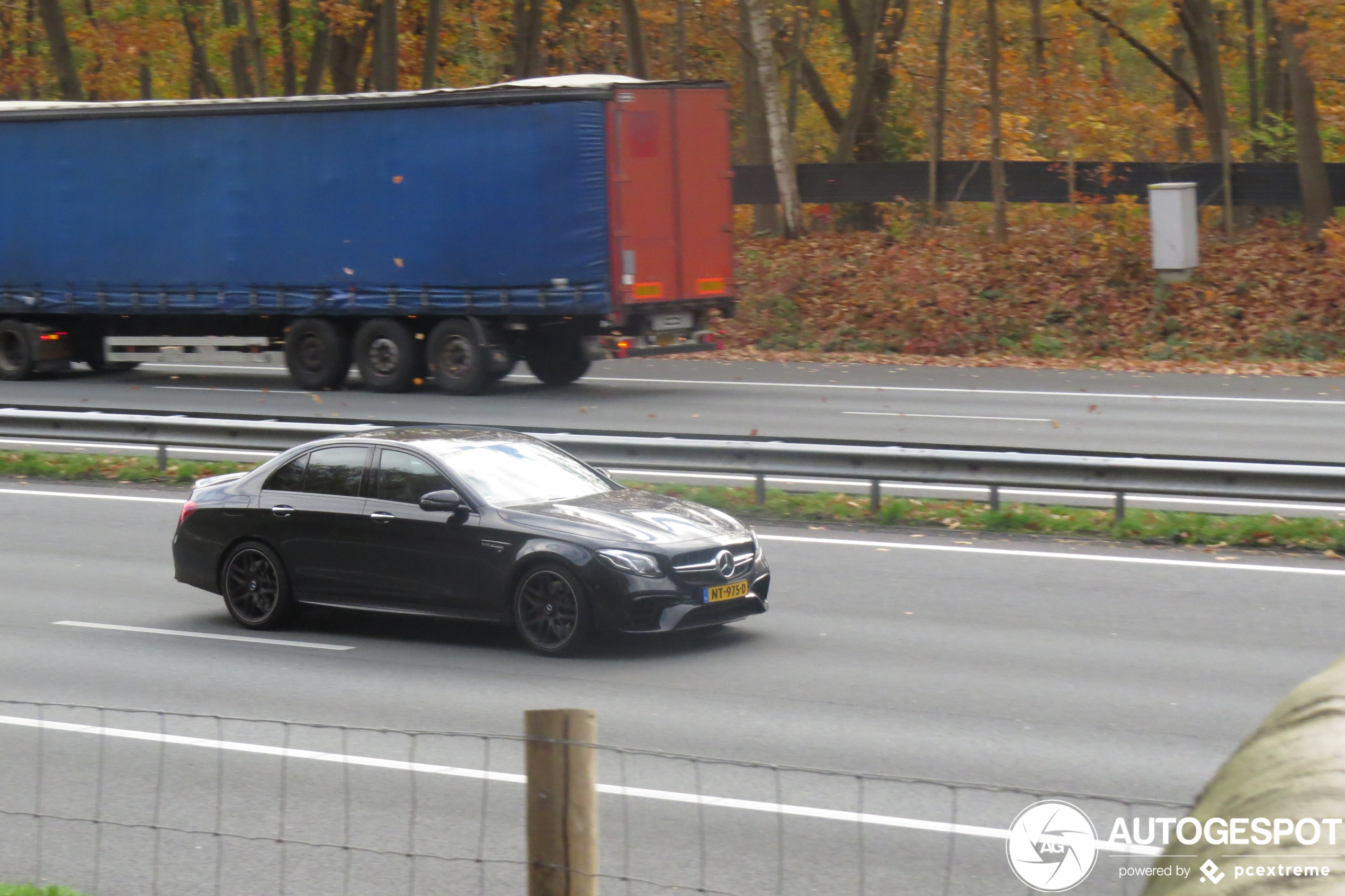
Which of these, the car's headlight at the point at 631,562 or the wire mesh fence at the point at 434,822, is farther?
the car's headlight at the point at 631,562

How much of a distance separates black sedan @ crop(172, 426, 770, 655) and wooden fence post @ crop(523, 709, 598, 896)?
5916 mm

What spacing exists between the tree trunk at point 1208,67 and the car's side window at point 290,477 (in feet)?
80.2

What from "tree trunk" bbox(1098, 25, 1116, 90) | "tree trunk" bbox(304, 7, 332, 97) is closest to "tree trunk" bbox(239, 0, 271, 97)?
"tree trunk" bbox(304, 7, 332, 97)

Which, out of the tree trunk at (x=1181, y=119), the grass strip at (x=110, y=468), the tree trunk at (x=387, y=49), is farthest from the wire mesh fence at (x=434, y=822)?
the tree trunk at (x=1181, y=119)

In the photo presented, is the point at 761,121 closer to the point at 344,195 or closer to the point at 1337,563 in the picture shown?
the point at 344,195

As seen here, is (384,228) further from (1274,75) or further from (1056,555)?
(1274,75)

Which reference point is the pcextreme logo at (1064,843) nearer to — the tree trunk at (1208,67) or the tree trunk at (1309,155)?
the tree trunk at (1309,155)

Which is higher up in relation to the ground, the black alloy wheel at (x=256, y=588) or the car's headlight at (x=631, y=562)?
the car's headlight at (x=631, y=562)

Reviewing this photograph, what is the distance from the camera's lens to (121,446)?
824 inches

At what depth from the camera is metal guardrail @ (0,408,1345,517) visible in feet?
41.8

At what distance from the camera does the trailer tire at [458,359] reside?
76.2 feet

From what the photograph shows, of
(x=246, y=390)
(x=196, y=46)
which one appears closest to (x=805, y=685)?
(x=246, y=390)

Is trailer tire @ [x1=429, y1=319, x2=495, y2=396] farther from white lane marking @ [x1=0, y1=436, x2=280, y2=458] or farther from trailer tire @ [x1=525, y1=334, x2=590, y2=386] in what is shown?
white lane marking @ [x1=0, y1=436, x2=280, y2=458]

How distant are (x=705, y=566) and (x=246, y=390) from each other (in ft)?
55.8
